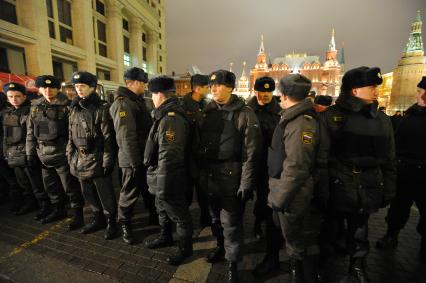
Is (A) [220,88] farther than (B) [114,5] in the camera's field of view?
No

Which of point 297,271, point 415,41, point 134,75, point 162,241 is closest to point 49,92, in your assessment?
point 134,75

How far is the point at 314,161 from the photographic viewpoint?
7.50 feet

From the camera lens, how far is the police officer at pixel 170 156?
2785mm

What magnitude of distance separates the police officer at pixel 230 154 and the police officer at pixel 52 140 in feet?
9.52

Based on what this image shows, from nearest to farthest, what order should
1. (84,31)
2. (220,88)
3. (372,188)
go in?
(372,188)
(220,88)
(84,31)

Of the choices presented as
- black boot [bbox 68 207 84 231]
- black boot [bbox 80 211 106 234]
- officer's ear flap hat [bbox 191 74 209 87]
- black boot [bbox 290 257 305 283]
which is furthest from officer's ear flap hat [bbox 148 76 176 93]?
black boot [bbox 68 207 84 231]

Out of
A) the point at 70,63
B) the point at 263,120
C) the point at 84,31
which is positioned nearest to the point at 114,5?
the point at 84,31

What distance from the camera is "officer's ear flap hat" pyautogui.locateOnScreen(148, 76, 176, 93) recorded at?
9.74 ft

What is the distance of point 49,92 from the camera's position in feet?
13.0

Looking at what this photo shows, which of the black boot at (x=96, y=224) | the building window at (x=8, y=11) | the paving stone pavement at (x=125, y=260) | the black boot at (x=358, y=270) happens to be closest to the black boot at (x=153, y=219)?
the paving stone pavement at (x=125, y=260)

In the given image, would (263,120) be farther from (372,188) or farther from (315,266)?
(315,266)

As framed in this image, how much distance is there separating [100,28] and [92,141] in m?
32.2

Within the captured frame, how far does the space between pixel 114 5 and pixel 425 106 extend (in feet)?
116

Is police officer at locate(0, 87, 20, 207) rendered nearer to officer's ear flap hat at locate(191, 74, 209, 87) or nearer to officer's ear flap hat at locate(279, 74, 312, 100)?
officer's ear flap hat at locate(191, 74, 209, 87)
